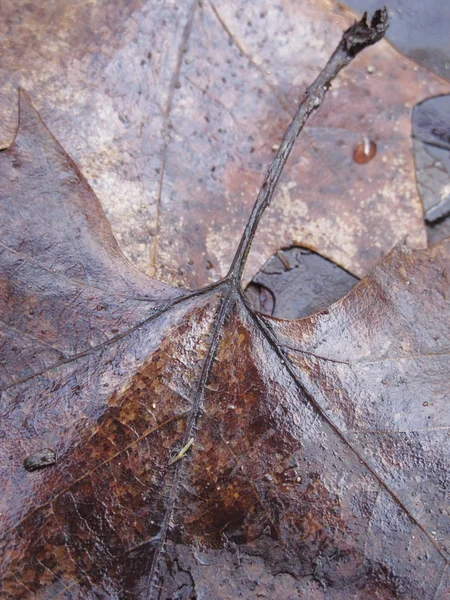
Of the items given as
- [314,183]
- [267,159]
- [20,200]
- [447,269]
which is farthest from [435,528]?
[20,200]

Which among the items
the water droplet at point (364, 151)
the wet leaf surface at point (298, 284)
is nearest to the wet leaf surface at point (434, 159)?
the water droplet at point (364, 151)

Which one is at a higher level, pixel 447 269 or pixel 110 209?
pixel 110 209

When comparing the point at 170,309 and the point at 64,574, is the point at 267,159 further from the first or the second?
the point at 64,574

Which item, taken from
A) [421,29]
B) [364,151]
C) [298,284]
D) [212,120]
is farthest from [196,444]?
[421,29]

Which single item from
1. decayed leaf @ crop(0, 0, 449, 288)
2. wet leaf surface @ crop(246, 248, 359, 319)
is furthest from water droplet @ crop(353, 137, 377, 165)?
wet leaf surface @ crop(246, 248, 359, 319)

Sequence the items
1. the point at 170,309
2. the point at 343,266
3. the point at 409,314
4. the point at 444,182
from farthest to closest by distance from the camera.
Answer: the point at 444,182 → the point at 343,266 → the point at 409,314 → the point at 170,309

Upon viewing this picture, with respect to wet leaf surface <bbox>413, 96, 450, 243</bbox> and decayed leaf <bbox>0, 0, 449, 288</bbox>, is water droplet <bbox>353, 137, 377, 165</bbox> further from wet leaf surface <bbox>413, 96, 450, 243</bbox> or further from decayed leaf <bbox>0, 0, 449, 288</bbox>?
wet leaf surface <bbox>413, 96, 450, 243</bbox>

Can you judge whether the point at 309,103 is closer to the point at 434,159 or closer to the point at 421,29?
the point at 434,159
